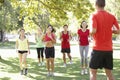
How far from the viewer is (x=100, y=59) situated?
769 centimetres

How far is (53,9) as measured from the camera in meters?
21.0

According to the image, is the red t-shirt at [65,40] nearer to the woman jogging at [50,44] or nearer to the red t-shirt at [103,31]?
the woman jogging at [50,44]

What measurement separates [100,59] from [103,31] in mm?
609

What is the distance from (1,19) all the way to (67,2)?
3695 cm

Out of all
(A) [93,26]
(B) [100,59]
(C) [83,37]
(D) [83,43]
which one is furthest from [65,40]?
(A) [93,26]

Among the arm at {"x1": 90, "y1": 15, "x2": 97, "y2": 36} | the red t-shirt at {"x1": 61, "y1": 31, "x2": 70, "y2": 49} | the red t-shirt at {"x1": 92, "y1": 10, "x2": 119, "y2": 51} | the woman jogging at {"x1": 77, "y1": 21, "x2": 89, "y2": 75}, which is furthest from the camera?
the red t-shirt at {"x1": 61, "y1": 31, "x2": 70, "y2": 49}

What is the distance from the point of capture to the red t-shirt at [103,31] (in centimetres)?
→ 763

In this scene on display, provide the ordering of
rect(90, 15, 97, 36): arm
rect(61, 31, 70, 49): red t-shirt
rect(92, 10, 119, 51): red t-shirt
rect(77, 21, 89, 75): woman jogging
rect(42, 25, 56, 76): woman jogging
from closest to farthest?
rect(90, 15, 97, 36): arm < rect(92, 10, 119, 51): red t-shirt < rect(42, 25, 56, 76): woman jogging < rect(77, 21, 89, 75): woman jogging < rect(61, 31, 70, 49): red t-shirt

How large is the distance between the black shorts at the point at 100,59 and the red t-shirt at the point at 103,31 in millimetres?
87

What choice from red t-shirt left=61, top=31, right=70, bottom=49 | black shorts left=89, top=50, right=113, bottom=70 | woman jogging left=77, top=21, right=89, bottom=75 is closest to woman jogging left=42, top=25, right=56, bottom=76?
woman jogging left=77, top=21, right=89, bottom=75

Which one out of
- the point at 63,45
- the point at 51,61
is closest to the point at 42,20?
the point at 63,45

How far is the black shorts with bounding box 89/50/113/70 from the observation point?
7.68m

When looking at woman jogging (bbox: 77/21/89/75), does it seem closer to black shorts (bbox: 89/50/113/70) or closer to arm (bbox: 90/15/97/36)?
black shorts (bbox: 89/50/113/70)

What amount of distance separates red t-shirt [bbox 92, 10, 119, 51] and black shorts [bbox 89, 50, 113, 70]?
0.09 m
